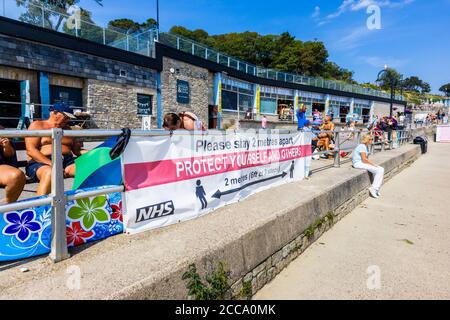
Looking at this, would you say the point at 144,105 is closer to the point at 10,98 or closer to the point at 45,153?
the point at 10,98

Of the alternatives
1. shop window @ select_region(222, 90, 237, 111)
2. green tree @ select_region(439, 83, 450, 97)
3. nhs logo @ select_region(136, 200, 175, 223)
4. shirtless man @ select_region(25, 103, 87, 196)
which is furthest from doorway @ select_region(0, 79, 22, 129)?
green tree @ select_region(439, 83, 450, 97)

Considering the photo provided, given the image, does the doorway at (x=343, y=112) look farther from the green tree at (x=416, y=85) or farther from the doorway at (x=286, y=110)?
the green tree at (x=416, y=85)

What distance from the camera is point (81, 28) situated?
1541cm

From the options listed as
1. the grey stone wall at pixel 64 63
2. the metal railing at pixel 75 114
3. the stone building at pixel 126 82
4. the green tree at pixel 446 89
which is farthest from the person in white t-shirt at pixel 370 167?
the green tree at pixel 446 89

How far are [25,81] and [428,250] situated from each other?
53.5 ft

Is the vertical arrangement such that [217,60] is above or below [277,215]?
above

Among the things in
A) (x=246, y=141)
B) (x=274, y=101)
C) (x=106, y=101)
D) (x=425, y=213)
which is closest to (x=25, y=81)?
(x=106, y=101)

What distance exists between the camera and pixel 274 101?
35312mm

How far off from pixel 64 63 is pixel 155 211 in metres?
14.9

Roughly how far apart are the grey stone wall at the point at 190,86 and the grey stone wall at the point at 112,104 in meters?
2.25

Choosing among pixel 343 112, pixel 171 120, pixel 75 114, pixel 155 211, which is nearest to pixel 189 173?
pixel 155 211

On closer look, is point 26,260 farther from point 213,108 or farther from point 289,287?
point 213,108

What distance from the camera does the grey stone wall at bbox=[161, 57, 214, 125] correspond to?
21000mm
